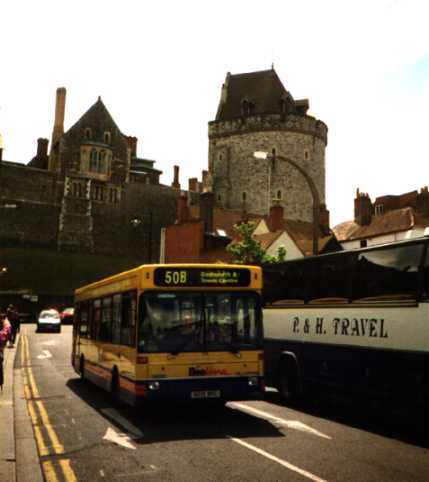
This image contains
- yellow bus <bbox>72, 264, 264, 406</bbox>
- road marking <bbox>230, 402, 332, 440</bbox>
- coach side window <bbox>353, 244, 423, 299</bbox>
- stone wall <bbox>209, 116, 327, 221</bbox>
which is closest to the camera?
coach side window <bbox>353, 244, 423, 299</bbox>

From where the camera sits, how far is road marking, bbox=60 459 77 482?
6.67 metres

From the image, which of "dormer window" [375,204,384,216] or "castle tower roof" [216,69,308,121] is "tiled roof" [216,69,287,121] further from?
"dormer window" [375,204,384,216]

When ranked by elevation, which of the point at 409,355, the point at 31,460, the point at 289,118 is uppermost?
the point at 289,118

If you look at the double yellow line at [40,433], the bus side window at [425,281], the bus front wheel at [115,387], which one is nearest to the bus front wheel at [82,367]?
the double yellow line at [40,433]

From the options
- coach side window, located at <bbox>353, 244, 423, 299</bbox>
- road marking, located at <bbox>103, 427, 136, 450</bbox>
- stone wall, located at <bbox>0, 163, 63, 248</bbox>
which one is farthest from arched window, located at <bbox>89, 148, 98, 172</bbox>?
road marking, located at <bbox>103, 427, 136, 450</bbox>

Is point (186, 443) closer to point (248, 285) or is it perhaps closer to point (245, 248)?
point (248, 285)

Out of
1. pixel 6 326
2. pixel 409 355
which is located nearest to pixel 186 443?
pixel 409 355

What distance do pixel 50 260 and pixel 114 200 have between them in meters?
9.94

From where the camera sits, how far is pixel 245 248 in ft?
116

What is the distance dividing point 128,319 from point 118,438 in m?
2.25

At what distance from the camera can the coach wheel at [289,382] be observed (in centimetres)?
1252

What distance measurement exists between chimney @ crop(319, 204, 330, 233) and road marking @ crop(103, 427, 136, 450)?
51.4m

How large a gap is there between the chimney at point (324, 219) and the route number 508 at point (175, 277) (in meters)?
50.2

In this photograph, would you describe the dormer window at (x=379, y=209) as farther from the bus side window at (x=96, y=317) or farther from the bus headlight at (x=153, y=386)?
the bus headlight at (x=153, y=386)
